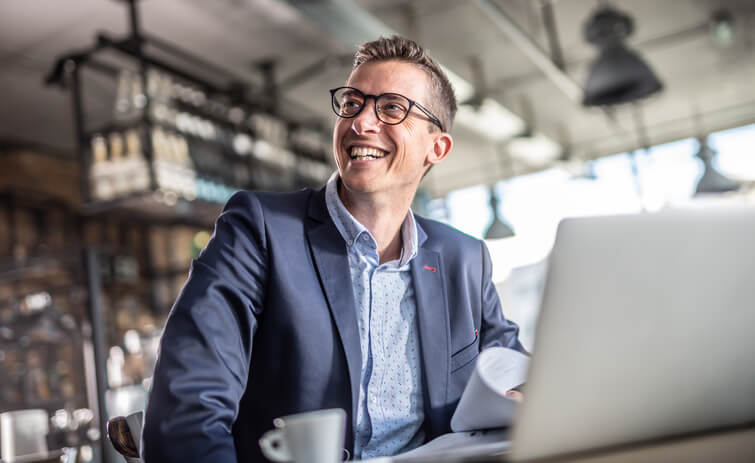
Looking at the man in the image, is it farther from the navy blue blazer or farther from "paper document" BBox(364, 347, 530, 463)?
"paper document" BBox(364, 347, 530, 463)

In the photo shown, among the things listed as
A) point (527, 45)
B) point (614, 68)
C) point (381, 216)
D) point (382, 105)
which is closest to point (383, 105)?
point (382, 105)

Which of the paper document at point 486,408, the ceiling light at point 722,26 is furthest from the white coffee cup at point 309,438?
the ceiling light at point 722,26

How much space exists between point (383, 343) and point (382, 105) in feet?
1.64

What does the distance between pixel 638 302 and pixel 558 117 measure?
785 centimetres

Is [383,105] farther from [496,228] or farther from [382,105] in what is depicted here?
[496,228]

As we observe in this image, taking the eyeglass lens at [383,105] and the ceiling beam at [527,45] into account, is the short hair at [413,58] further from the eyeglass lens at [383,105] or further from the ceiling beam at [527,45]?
the ceiling beam at [527,45]

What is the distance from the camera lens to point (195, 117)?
498 centimetres

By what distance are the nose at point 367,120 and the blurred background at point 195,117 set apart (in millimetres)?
1070

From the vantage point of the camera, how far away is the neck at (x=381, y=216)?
1.52 metres

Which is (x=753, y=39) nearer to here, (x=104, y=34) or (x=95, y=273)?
(x=104, y=34)

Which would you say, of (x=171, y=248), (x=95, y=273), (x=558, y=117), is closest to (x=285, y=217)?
(x=95, y=273)

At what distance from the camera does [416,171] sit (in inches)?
62.9

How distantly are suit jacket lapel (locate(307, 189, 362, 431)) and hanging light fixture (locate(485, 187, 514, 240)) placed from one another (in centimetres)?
577

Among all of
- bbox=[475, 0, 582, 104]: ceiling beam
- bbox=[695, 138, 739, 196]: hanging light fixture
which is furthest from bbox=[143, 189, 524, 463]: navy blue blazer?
bbox=[695, 138, 739, 196]: hanging light fixture
